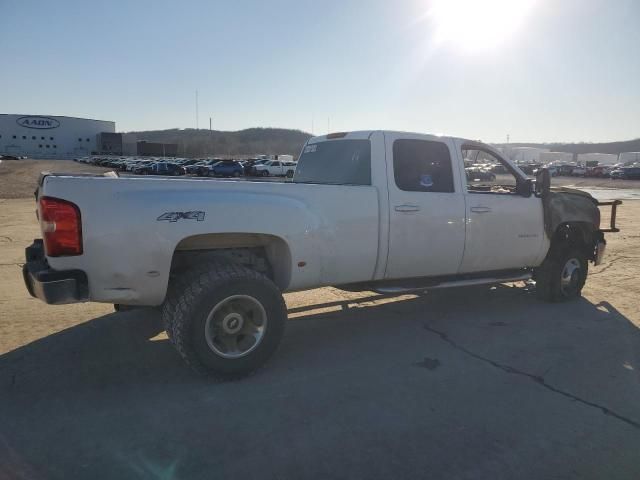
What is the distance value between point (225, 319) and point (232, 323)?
76 mm

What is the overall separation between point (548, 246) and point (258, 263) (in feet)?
12.3

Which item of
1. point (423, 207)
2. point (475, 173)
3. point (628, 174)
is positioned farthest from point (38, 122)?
point (423, 207)

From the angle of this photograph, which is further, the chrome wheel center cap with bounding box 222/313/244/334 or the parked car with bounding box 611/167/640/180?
the parked car with bounding box 611/167/640/180

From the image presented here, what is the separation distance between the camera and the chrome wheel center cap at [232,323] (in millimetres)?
3933

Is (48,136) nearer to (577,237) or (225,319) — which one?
(577,237)

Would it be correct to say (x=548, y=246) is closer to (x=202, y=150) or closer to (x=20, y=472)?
(x=20, y=472)

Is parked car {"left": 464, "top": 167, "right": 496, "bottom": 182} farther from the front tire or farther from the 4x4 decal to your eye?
the 4x4 decal

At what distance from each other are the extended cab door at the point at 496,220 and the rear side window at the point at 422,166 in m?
0.25

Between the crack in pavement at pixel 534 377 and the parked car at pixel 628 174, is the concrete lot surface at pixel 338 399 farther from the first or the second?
the parked car at pixel 628 174

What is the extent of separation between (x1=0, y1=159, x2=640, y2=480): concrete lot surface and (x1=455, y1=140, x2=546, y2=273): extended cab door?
70 cm

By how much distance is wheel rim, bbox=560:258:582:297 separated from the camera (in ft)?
21.0

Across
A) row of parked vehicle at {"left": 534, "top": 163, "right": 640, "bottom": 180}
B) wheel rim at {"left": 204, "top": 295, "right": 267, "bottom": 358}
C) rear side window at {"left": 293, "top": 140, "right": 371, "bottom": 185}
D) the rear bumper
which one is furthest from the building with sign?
wheel rim at {"left": 204, "top": 295, "right": 267, "bottom": 358}

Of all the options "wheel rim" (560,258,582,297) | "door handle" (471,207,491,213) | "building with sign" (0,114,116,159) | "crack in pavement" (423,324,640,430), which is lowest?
"crack in pavement" (423,324,640,430)

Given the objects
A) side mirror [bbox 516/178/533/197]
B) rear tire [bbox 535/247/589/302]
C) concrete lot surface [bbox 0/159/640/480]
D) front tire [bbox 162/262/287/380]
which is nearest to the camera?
concrete lot surface [bbox 0/159/640/480]
